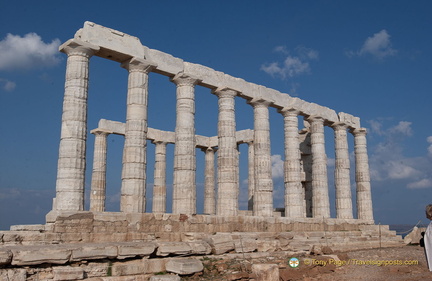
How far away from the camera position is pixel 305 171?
110ft

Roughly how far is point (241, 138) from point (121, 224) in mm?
19695

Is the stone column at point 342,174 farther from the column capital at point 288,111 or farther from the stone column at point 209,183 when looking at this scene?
the stone column at point 209,183

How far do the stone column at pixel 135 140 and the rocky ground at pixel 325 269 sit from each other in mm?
6623

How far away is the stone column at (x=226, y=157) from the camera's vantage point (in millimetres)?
23484

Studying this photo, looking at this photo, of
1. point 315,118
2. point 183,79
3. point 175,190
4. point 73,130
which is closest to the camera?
point 73,130

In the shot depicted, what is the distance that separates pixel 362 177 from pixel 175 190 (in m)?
16.9

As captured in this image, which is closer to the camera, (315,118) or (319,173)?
(319,173)

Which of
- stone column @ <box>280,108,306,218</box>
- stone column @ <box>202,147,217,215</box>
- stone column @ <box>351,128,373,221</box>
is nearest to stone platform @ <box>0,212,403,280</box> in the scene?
stone column @ <box>280,108,306,218</box>

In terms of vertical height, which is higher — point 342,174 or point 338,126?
point 338,126

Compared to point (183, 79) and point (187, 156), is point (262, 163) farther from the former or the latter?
point (183, 79)

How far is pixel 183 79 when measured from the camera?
867 inches

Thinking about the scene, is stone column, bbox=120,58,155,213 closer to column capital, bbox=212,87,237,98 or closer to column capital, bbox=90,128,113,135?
column capital, bbox=212,87,237,98

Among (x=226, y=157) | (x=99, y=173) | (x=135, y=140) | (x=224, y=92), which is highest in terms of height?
(x=224, y=92)

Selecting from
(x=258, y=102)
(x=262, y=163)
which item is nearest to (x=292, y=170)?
(x=262, y=163)
